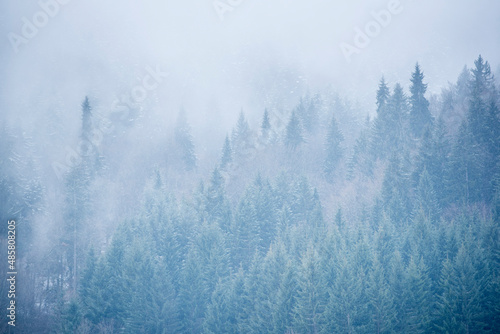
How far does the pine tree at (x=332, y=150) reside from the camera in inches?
2479

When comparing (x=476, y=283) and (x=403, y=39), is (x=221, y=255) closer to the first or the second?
(x=476, y=283)

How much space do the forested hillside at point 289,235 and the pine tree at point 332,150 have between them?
272mm

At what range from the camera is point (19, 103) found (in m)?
92.1

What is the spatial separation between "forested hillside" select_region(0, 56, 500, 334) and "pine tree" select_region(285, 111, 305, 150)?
28 cm

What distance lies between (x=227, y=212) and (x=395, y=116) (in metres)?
32.0

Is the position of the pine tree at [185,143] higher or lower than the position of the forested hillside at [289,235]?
higher

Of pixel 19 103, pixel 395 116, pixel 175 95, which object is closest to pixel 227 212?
pixel 395 116
